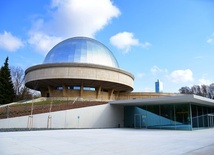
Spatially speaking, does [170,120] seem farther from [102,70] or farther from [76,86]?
[76,86]

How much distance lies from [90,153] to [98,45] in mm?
41439

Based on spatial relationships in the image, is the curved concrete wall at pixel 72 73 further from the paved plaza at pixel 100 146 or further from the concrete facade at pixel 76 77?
the paved plaza at pixel 100 146

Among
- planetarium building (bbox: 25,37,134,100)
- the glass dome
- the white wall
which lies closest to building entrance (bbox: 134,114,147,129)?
the white wall

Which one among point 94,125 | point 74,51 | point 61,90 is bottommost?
point 94,125

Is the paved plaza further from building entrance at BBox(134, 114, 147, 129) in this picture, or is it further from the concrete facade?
the concrete facade

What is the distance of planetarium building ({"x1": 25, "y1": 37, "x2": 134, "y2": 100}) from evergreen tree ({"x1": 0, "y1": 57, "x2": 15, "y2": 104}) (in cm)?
598

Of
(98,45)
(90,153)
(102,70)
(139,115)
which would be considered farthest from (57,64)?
(90,153)

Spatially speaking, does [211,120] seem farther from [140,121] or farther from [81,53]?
[81,53]

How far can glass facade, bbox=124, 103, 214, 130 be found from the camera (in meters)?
24.4

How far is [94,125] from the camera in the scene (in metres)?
27.0

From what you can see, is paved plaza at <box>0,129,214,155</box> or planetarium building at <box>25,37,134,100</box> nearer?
paved plaza at <box>0,129,214,155</box>

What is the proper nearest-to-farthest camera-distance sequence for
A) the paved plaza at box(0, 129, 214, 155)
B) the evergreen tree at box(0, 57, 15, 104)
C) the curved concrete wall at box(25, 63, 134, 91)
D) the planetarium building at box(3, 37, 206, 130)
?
1. the paved plaza at box(0, 129, 214, 155)
2. the planetarium building at box(3, 37, 206, 130)
3. the curved concrete wall at box(25, 63, 134, 91)
4. the evergreen tree at box(0, 57, 15, 104)

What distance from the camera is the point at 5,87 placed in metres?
46.0

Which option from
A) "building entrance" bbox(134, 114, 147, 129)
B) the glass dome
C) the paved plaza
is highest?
the glass dome
